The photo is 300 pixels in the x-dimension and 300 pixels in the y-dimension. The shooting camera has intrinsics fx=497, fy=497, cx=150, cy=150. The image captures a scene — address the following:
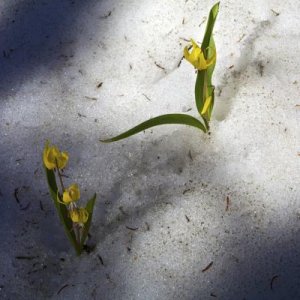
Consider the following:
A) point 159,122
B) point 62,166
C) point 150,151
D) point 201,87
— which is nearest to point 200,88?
point 201,87

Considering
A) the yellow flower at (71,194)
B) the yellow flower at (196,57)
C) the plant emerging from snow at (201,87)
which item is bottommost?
the yellow flower at (71,194)

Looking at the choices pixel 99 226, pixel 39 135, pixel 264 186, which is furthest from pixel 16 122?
pixel 264 186

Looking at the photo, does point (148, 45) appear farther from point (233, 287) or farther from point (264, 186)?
point (233, 287)

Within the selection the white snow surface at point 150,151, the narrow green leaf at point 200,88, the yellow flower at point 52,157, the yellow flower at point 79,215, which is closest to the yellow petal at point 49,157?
the yellow flower at point 52,157

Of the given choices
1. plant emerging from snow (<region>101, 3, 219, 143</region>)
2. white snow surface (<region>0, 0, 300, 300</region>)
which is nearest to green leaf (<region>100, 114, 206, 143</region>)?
plant emerging from snow (<region>101, 3, 219, 143</region>)

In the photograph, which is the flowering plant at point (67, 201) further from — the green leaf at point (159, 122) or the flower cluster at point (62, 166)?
the green leaf at point (159, 122)

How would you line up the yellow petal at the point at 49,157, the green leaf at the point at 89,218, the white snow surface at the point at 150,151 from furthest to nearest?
the white snow surface at the point at 150,151 < the green leaf at the point at 89,218 < the yellow petal at the point at 49,157

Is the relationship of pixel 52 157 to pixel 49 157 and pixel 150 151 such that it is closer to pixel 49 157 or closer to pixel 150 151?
pixel 49 157

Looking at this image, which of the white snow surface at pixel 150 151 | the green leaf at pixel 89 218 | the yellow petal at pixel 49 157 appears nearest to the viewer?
the yellow petal at pixel 49 157
